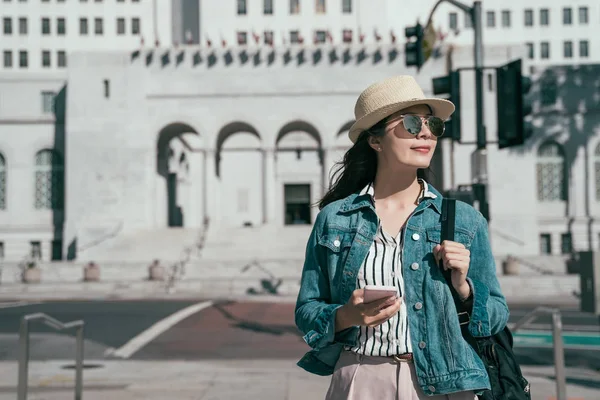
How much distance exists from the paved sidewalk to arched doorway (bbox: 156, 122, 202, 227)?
123ft

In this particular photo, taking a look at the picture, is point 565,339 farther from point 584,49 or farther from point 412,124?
point 584,49

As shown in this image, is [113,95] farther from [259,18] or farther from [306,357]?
[306,357]

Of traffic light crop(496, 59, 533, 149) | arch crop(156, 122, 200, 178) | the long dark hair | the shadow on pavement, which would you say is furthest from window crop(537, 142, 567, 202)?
the long dark hair

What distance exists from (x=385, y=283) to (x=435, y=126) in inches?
30.9

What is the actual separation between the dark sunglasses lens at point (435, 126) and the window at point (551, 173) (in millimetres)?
51379

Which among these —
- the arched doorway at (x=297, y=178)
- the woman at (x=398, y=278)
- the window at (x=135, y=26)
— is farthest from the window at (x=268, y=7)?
the woman at (x=398, y=278)

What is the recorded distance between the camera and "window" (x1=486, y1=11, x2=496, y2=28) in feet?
242

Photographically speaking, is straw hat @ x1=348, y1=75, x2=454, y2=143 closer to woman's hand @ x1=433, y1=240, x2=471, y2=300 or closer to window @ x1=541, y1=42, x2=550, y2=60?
woman's hand @ x1=433, y1=240, x2=471, y2=300

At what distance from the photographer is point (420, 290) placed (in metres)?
3.42

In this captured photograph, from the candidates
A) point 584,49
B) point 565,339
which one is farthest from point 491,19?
point 565,339

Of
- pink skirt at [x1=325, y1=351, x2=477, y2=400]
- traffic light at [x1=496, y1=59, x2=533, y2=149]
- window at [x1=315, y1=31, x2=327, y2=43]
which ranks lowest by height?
pink skirt at [x1=325, y1=351, x2=477, y2=400]

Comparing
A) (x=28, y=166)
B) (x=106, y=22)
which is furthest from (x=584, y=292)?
(x=106, y=22)

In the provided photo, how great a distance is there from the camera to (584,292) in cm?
1366

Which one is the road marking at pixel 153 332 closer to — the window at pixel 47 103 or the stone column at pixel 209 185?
the stone column at pixel 209 185
